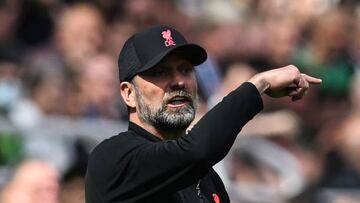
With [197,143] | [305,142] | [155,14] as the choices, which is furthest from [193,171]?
[155,14]

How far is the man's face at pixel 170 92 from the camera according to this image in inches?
164

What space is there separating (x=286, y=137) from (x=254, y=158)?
0.79 meters

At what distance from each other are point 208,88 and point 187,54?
4.29 metres

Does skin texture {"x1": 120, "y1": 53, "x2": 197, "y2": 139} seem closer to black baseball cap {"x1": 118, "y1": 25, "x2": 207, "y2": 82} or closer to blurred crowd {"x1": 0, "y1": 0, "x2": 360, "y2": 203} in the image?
black baseball cap {"x1": 118, "y1": 25, "x2": 207, "y2": 82}

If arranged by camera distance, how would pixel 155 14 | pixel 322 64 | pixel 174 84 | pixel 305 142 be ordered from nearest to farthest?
pixel 174 84, pixel 305 142, pixel 322 64, pixel 155 14

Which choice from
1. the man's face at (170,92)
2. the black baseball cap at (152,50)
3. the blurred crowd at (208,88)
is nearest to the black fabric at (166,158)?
the man's face at (170,92)

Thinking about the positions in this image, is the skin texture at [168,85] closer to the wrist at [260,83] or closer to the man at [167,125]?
the man at [167,125]

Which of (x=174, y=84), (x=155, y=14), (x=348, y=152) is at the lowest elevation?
(x=348, y=152)

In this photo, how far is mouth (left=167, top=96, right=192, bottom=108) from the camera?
4160mm

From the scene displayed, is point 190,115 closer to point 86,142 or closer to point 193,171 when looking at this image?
point 193,171

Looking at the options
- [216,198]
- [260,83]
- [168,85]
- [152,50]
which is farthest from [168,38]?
[216,198]

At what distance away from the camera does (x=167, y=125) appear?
4215 millimetres

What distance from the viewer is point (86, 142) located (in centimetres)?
765

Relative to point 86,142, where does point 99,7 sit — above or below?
above
